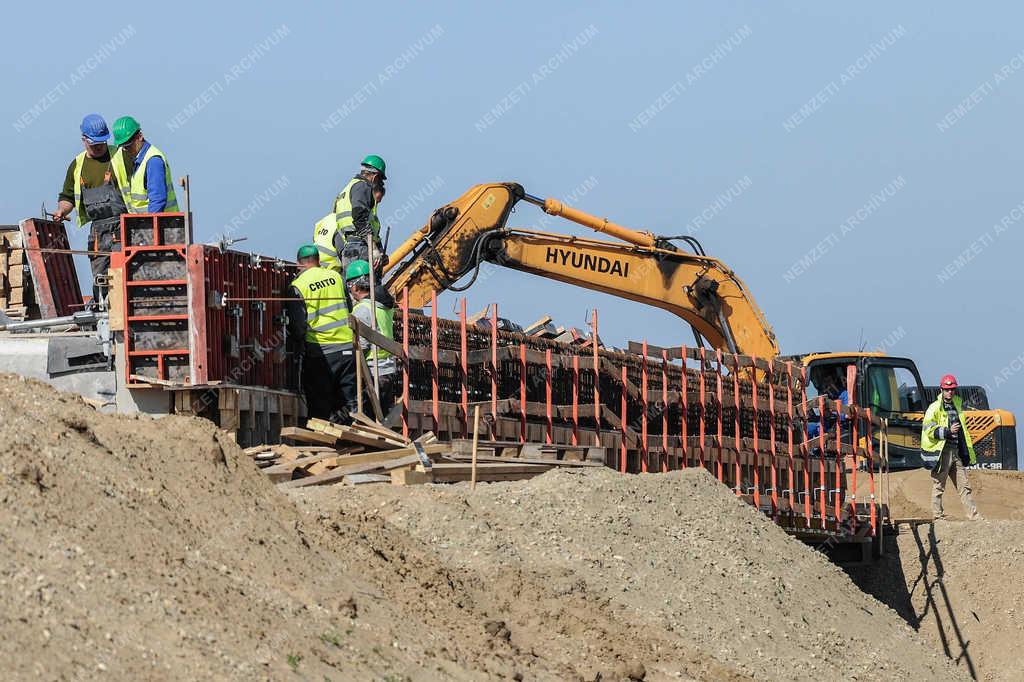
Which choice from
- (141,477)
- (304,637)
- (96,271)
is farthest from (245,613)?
(96,271)

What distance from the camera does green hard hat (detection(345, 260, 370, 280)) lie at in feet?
49.6

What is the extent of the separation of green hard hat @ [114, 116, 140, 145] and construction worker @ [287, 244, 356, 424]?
1885 millimetres

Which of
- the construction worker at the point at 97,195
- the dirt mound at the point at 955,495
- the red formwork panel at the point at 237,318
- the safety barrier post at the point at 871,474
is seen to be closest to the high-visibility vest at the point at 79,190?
the construction worker at the point at 97,195

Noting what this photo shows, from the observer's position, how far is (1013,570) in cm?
2086

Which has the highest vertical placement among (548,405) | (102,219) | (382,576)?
(102,219)

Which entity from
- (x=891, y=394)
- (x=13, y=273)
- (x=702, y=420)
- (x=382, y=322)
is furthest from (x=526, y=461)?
(x=891, y=394)

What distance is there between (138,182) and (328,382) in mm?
2507

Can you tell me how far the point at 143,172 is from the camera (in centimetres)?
1412

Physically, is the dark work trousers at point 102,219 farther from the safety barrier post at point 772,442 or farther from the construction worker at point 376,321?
the safety barrier post at point 772,442

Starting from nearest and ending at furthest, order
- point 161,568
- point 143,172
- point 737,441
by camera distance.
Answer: point 161,568 < point 143,172 < point 737,441

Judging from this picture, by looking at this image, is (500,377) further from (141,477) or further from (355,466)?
(141,477)

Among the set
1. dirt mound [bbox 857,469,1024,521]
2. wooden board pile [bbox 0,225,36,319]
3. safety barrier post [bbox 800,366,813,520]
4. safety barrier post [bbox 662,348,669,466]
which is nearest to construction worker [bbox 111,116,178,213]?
wooden board pile [bbox 0,225,36,319]

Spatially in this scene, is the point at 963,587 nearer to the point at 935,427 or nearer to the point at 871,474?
the point at 871,474

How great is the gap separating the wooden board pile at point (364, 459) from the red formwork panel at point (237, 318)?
30.9 inches
